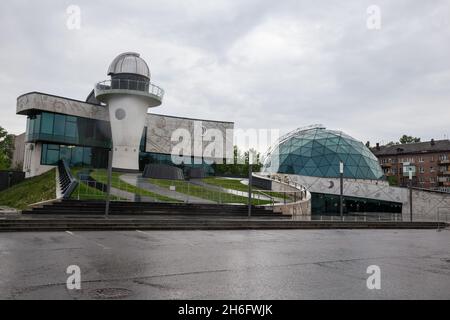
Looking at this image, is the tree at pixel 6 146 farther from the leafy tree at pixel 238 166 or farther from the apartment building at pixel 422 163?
the apartment building at pixel 422 163

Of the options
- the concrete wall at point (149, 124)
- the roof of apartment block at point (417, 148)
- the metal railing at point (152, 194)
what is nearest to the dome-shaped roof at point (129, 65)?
the concrete wall at point (149, 124)

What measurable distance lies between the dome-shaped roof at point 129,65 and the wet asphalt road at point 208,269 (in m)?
33.5

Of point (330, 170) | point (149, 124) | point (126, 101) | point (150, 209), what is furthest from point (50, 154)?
point (330, 170)

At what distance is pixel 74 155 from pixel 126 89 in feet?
35.4

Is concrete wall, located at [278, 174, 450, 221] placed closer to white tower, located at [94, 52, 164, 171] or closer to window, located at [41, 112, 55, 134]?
white tower, located at [94, 52, 164, 171]

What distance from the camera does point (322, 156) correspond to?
52.4 metres

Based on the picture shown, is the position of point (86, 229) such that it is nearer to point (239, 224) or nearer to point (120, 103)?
point (239, 224)

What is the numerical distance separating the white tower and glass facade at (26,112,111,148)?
4480 millimetres

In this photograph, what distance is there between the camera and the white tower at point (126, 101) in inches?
1658

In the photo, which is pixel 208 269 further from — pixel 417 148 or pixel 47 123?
pixel 417 148

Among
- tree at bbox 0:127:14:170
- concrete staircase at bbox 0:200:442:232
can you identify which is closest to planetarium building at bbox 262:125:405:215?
concrete staircase at bbox 0:200:442:232

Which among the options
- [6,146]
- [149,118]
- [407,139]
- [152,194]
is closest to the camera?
[152,194]

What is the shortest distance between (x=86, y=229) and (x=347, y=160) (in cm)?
4505

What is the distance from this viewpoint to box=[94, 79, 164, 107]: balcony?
136 ft
